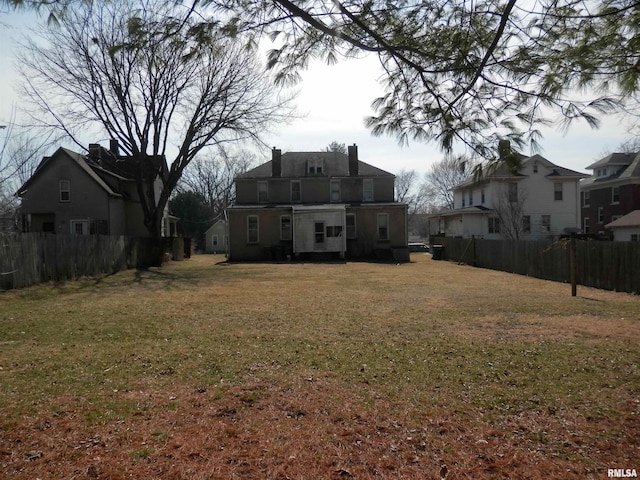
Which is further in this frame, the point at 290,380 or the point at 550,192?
the point at 550,192

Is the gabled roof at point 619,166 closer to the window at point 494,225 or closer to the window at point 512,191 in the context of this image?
the window at point 512,191

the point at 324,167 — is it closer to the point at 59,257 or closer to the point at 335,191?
the point at 335,191

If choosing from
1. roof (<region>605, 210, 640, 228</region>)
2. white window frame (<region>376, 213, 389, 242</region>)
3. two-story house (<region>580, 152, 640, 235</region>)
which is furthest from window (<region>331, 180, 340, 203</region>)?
two-story house (<region>580, 152, 640, 235</region>)

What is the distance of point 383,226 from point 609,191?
19.7 metres

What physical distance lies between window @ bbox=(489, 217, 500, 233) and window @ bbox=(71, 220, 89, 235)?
28.6 m

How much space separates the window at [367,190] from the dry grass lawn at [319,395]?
25129 mm

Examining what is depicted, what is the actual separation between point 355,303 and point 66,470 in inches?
342

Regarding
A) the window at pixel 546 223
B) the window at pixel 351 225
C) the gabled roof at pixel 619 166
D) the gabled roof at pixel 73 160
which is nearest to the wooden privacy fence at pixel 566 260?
the window at pixel 351 225

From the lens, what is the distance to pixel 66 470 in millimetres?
3250

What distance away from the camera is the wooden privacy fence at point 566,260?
46.8ft

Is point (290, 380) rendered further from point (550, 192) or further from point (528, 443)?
point (550, 192)

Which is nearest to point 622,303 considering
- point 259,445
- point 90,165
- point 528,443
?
point 528,443

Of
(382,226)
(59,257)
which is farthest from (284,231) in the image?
(59,257)

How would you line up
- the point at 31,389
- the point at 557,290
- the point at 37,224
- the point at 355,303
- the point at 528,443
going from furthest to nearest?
the point at 37,224 < the point at 557,290 < the point at 355,303 < the point at 31,389 < the point at 528,443
